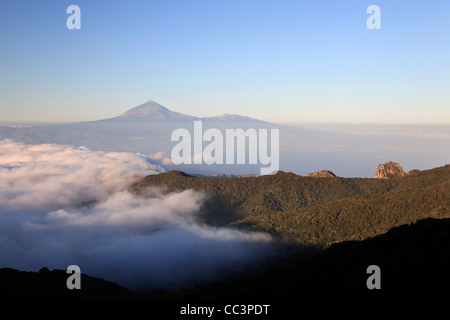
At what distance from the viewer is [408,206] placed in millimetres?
167500

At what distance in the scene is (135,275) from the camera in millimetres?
191500

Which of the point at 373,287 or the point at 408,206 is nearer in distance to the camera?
the point at 373,287

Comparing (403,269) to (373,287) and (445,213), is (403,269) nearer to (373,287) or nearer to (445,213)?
(373,287)
